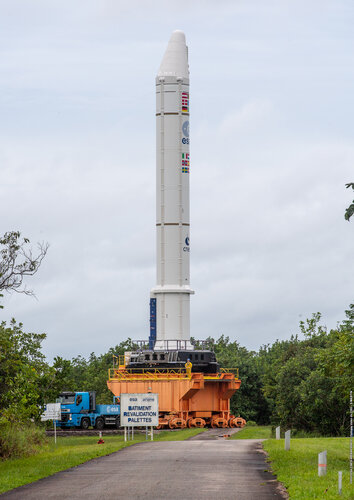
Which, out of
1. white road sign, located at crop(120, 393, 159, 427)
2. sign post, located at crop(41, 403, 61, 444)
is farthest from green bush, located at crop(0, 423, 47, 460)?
sign post, located at crop(41, 403, 61, 444)

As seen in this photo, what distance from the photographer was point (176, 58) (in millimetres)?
65688

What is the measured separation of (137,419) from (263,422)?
46.9m

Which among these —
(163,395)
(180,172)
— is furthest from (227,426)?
(180,172)

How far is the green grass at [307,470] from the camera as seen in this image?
1853cm

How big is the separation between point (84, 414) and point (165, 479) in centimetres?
3631

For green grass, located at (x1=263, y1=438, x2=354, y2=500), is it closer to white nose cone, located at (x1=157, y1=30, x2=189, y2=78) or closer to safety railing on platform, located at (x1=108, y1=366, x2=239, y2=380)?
safety railing on platform, located at (x1=108, y1=366, x2=239, y2=380)

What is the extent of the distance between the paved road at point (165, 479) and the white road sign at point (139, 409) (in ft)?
28.5

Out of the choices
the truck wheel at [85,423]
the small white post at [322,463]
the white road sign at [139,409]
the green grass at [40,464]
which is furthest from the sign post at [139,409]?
the small white post at [322,463]

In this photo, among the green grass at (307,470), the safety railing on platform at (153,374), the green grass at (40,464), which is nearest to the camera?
the green grass at (307,470)

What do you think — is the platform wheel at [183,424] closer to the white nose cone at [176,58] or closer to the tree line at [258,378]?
the tree line at [258,378]

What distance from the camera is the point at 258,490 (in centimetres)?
1972

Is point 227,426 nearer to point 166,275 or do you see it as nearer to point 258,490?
point 166,275

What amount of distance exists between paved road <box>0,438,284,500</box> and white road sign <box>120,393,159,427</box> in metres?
8.68

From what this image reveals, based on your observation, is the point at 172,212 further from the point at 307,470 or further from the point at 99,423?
the point at 307,470
